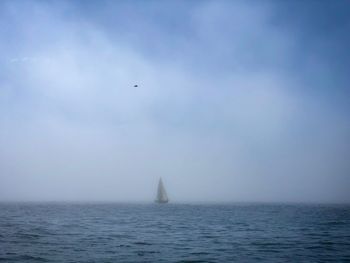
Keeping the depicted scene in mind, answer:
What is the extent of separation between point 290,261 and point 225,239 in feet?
43.1

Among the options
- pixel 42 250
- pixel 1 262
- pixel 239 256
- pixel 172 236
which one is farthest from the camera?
pixel 172 236

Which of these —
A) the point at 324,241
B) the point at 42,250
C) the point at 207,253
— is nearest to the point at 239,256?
the point at 207,253

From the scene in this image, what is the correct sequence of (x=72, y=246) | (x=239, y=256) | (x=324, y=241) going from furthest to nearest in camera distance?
1. (x=324, y=241)
2. (x=72, y=246)
3. (x=239, y=256)

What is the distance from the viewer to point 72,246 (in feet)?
106

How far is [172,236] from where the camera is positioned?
4147 centimetres

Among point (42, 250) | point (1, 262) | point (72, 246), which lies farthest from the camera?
point (72, 246)

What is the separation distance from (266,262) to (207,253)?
5.93m

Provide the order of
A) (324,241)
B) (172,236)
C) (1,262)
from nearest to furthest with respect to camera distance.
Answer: (1,262), (324,241), (172,236)

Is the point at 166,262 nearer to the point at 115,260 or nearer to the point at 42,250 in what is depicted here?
the point at 115,260

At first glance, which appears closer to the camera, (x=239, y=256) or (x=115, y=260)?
(x=115, y=260)

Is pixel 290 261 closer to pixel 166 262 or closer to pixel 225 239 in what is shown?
pixel 166 262

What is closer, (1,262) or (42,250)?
(1,262)

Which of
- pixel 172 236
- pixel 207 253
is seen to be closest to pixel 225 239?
pixel 172 236

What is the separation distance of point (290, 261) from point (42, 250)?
21097 mm
